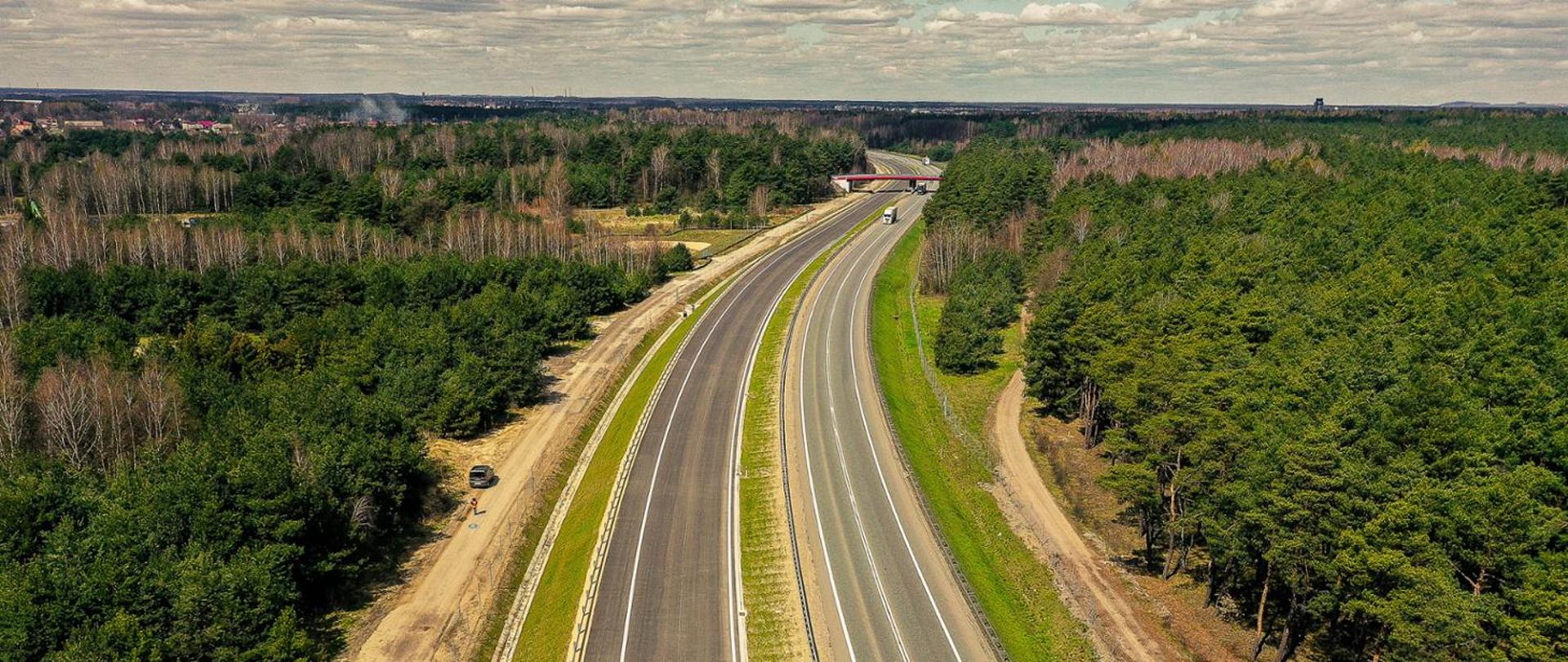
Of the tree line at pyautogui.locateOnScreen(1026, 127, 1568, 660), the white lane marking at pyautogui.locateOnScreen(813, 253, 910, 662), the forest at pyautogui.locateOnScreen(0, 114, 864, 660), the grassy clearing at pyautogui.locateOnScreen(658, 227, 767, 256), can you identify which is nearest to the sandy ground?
the forest at pyautogui.locateOnScreen(0, 114, 864, 660)

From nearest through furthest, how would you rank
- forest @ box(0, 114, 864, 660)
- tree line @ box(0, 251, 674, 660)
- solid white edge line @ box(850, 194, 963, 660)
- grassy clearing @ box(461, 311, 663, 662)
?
tree line @ box(0, 251, 674, 660), forest @ box(0, 114, 864, 660), solid white edge line @ box(850, 194, 963, 660), grassy clearing @ box(461, 311, 663, 662)

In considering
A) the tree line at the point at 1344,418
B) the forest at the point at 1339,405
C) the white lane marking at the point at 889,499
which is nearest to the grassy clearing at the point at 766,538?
the white lane marking at the point at 889,499

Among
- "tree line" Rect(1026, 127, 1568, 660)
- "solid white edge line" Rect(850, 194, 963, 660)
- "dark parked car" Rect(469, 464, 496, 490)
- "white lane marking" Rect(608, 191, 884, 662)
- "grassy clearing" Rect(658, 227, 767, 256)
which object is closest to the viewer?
"tree line" Rect(1026, 127, 1568, 660)

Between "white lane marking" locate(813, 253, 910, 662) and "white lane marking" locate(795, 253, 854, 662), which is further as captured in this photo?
"white lane marking" locate(795, 253, 854, 662)

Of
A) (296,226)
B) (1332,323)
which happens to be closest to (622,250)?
(296,226)

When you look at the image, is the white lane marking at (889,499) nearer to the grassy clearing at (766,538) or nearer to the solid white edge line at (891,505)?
the solid white edge line at (891,505)

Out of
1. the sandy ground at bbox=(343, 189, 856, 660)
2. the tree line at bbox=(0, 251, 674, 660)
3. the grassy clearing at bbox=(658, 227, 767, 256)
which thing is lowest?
the sandy ground at bbox=(343, 189, 856, 660)

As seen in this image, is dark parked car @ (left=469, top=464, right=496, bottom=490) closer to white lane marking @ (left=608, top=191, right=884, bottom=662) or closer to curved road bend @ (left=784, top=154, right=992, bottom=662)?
white lane marking @ (left=608, top=191, right=884, bottom=662)
